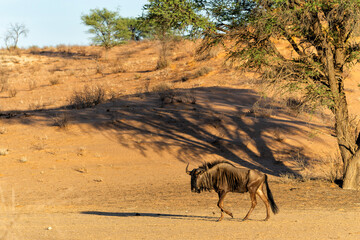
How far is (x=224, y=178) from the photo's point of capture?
6.34 m

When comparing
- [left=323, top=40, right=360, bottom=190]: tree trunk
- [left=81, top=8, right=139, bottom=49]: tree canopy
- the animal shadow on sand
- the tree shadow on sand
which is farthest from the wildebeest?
[left=81, top=8, right=139, bottom=49]: tree canopy

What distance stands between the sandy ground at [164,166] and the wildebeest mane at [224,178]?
2.09 feet

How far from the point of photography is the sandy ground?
6.38 metres

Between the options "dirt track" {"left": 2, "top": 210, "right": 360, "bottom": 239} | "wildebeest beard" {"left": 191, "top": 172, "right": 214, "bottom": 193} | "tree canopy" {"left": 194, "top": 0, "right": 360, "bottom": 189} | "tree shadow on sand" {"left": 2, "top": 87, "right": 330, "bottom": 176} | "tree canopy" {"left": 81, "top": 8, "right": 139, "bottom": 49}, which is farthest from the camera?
"tree canopy" {"left": 81, "top": 8, "right": 139, "bottom": 49}

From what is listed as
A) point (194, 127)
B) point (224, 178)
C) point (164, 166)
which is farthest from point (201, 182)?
point (194, 127)

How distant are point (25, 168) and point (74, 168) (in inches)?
63.3

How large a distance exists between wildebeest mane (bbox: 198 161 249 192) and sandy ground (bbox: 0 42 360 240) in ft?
2.09

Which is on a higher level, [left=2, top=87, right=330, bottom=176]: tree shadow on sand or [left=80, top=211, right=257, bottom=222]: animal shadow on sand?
[left=2, top=87, right=330, bottom=176]: tree shadow on sand

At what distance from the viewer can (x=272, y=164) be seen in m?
13.9

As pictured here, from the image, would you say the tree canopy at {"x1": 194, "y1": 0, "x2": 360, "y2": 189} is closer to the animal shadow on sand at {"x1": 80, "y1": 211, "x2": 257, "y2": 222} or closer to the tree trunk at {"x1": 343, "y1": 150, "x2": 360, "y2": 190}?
the tree trunk at {"x1": 343, "y1": 150, "x2": 360, "y2": 190}

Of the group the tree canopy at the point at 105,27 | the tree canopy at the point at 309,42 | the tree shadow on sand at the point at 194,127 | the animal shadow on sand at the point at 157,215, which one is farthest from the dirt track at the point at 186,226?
the tree canopy at the point at 105,27

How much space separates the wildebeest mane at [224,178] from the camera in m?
6.31

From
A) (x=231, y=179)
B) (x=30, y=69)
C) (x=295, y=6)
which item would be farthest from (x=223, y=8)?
(x=30, y=69)

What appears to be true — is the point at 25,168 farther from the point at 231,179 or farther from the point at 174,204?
the point at 231,179
